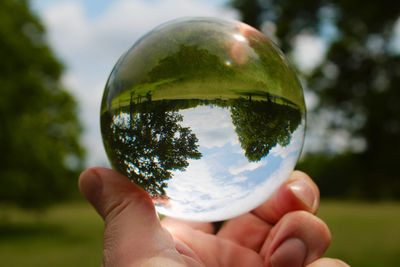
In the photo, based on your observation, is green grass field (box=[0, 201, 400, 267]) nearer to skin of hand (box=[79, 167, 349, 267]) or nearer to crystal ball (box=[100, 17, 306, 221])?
skin of hand (box=[79, 167, 349, 267])

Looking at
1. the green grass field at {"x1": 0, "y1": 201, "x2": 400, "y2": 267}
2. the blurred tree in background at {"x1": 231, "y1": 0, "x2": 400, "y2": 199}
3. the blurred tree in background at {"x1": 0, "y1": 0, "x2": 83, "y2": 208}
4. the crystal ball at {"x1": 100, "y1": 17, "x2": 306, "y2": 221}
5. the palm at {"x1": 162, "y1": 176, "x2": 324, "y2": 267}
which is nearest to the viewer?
the crystal ball at {"x1": 100, "y1": 17, "x2": 306, "y2": 221}

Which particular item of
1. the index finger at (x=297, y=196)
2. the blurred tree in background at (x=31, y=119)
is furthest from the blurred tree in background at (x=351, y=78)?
the blurred tree in background at (x=31, y=119)

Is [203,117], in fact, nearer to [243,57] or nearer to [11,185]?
[243,57]

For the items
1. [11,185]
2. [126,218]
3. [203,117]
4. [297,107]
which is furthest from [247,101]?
[11,185]

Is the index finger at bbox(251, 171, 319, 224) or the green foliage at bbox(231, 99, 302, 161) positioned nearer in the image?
the green foliage at bbox(231, 99, 302, 161)

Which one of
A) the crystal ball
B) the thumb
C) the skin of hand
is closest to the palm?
the skin of hand

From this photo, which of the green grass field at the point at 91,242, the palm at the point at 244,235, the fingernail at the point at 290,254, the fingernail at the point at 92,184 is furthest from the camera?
the green grass field at the point at 91,242

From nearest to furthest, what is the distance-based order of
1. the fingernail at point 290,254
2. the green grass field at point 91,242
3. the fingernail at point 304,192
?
the fingernail at point 290,254 → the fingernail at point 304,192 → the green grass field at point 91,242

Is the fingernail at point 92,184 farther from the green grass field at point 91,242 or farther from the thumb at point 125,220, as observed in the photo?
the green grass field at point 91,242
